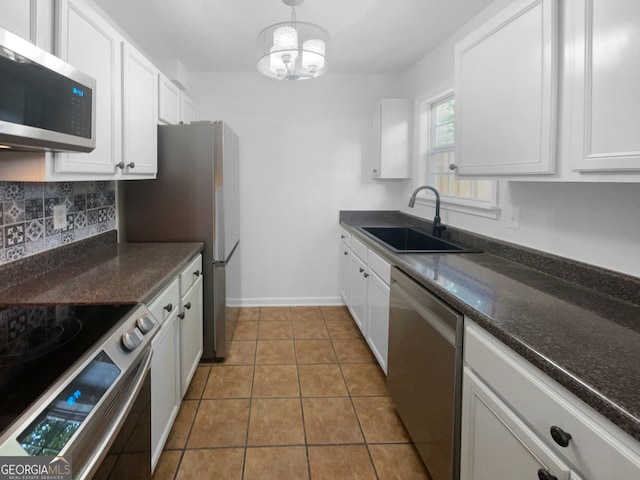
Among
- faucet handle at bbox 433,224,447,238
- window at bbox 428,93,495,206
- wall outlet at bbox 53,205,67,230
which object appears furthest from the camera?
window at bbox 428,93,495,206

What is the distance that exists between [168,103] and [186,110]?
0.58 meters

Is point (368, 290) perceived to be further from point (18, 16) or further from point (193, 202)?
point (18, 16)

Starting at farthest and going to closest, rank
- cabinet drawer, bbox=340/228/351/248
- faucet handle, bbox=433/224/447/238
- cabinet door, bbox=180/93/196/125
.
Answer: cabinet drawer, bbox=340/228/351/248, cabinet door, bbox=180/93/196/125, faucet handle, bbox=433/224/447/238

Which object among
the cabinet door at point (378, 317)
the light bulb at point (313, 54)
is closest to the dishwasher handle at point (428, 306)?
the cabinet door at point (378, 317)

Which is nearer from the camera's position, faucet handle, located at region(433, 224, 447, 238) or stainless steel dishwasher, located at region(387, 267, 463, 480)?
stainless steel dishwasher, located at region(387, 267, 463, 480)

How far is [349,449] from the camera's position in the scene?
194cm

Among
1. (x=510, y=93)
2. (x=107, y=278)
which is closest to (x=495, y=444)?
(x=510, y=93)

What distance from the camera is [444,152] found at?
3273 millimetres

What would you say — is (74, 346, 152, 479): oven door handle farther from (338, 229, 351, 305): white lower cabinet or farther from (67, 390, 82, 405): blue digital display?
(338, 229, 351, 305): white lower cabinet

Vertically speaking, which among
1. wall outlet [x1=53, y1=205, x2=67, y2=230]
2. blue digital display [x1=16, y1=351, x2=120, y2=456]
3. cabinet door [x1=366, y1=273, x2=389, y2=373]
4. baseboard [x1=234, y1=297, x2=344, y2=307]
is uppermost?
wall outlet [x1=53, y1=205, x2=67, y2=230]

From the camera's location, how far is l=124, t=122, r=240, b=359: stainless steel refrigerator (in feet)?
8.87

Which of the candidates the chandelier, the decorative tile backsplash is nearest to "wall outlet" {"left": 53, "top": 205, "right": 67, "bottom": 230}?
the decorative tile backsplash

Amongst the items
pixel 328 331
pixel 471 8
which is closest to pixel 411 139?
pixel 471 8

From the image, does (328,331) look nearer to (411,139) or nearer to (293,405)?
(293,405)
